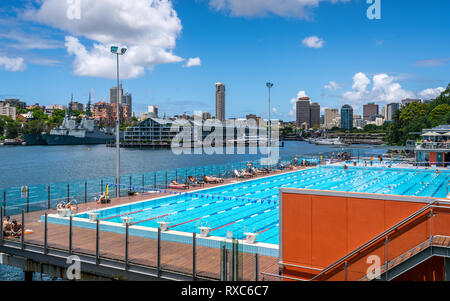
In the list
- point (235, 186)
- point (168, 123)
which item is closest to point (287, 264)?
point (235, 186)

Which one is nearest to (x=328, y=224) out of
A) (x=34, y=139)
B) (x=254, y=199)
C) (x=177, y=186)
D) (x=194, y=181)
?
(x=254, y=199)

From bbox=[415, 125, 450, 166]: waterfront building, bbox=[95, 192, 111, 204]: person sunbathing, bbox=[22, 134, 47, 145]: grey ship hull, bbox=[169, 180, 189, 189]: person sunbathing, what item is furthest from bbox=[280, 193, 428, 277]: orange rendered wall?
bbox=[22, 134, 47, 145]: grey ship hull

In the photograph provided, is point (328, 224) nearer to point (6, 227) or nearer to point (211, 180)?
point (6, 227)

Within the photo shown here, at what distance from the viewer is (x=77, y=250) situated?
11.5 metres

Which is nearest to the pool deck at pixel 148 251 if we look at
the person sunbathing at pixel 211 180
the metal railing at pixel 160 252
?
the metal railing at pixel 160 252

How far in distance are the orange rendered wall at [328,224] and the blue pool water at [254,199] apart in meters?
1.54

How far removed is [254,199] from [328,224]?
10.9m

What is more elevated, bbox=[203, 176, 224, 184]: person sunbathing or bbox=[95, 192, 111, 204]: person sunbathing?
bbox=[203, 176, 224, 184]: person sunbathing

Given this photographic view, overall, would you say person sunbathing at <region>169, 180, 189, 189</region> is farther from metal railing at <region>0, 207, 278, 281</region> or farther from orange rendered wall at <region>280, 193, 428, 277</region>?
orange rendered wall at <region>280, 193, 428, 277</region>

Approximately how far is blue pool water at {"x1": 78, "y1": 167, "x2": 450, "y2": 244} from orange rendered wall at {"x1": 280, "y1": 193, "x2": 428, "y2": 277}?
5.05ft

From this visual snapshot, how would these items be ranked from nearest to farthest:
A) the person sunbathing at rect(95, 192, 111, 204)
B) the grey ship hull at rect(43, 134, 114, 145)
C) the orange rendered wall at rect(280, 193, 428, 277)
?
the orange rendered wall at rect(280, 193, 428, 277), the person sunbathing at rect(95, 192, 111, 204), the grey ship hull at rect(43, 134, 114, 145)

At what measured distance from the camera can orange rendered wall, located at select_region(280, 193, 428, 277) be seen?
8453 millimetres

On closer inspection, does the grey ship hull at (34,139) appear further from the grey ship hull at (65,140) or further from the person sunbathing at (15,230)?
the person sunbathing at (15,230)
